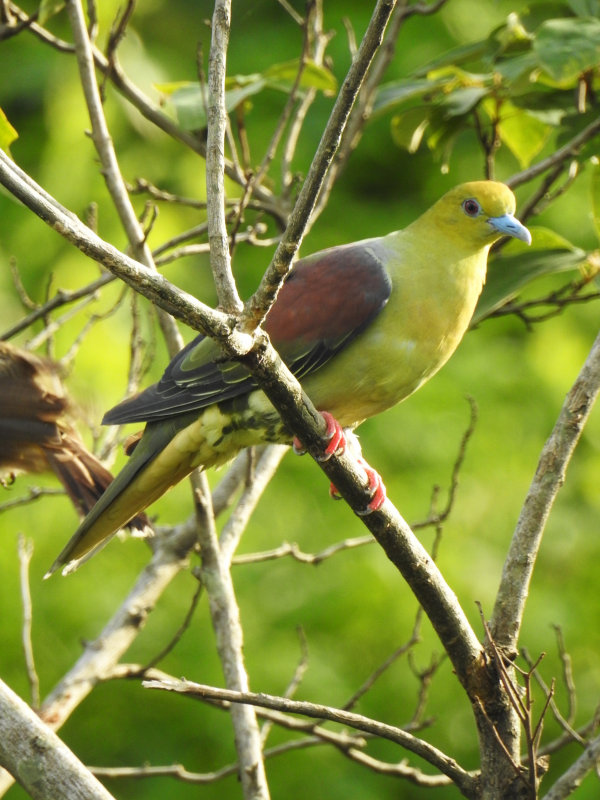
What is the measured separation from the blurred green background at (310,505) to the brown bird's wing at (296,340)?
61cm

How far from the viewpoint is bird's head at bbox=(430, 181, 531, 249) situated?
3.04m

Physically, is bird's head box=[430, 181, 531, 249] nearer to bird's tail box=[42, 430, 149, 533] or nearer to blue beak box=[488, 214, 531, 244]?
blue beak box=[488, 214, 531, 244]

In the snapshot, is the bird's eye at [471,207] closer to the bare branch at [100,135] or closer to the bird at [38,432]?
the bare branch at [100,135]

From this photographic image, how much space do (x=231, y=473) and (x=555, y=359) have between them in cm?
229

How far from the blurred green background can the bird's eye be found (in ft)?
3.15

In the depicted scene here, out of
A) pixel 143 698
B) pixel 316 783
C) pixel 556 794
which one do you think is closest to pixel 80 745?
pixel 143 698

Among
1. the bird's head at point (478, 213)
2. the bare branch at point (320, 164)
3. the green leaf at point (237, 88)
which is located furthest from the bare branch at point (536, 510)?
the green leaf at point (237, 88)

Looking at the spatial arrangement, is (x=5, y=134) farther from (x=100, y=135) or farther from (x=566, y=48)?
(x=566, y=48)

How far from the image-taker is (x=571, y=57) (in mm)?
2607

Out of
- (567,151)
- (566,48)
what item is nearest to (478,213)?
(567,151)

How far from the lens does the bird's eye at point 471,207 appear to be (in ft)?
10.1

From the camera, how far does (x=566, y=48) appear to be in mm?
2621

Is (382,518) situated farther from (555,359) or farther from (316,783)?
(555,359)

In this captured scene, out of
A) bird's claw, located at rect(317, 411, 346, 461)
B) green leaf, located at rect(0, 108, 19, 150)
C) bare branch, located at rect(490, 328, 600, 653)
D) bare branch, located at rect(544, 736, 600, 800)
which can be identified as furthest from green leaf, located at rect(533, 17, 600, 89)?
bare branch, located at rect(544, 736, 600, 800)
